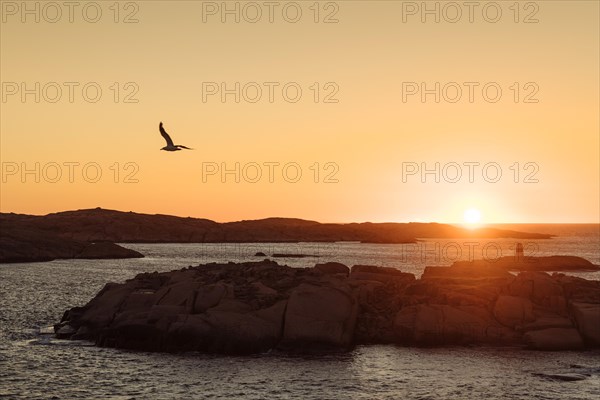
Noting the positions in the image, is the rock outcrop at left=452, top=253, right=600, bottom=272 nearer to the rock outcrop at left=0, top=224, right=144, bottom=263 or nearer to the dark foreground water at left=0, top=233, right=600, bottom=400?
the dark foreground water at left=0, top=233, right=600, bottom=400

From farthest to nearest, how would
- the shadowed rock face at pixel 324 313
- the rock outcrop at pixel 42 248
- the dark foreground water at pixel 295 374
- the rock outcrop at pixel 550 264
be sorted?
the rock outcrop at pixel 42 248 < the rock outcrop at pixel 550 264 < the shadowed rock face at pixel 324 313 < the dark foreground water at pixel 295 374

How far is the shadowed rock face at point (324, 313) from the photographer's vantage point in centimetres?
3809

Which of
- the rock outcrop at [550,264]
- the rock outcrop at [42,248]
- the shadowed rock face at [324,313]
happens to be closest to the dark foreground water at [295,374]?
the shadowed rock face at [324,313]

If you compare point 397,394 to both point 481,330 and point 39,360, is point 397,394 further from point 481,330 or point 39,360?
point 39,360

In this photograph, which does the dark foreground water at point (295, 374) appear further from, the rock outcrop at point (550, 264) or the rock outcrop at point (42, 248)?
the rock outcrop at point (42, 248)

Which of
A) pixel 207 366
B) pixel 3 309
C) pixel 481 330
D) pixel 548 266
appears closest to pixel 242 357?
pixel 207 366

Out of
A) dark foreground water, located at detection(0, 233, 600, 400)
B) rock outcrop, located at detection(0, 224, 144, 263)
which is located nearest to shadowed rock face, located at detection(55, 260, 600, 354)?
dark foreground water, located at detection(0, 233, 600, 400)

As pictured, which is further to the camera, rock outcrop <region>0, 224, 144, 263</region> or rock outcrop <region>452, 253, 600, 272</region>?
rock outcrop <region>0, 224, 144, 263</region>

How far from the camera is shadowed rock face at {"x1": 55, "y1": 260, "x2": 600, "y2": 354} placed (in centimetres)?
3809

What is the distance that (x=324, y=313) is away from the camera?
39.0m

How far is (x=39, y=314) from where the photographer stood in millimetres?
52562

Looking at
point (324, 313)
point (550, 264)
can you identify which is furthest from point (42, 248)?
point (324, 313)

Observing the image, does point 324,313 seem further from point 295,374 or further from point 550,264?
point 550,264

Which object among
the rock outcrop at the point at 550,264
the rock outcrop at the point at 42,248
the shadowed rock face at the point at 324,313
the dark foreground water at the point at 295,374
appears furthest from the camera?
the rock outcrop at the point at 42,248
